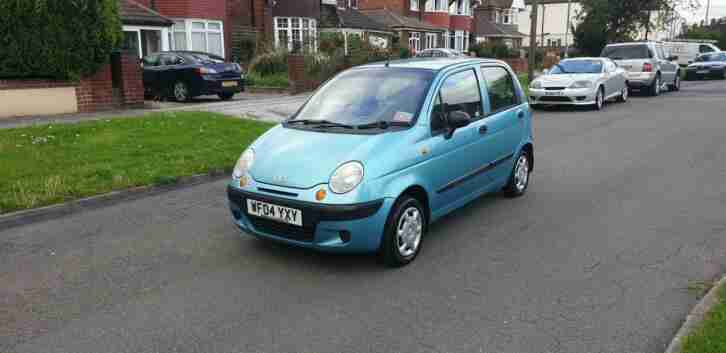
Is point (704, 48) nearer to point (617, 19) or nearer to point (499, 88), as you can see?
point (617, 19)

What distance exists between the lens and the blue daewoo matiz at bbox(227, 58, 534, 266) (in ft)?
15.3

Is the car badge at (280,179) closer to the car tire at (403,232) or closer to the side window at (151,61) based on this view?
the car tire at (403,232)

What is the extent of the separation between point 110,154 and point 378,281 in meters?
6.23

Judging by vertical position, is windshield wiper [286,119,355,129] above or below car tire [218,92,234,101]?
above

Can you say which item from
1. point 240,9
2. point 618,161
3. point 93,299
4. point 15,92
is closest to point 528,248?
point 93,299

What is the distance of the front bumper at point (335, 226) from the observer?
15.0 ft

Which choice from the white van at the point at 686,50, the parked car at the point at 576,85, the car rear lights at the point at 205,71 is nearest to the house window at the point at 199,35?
the car rear lights at the point at 205,71

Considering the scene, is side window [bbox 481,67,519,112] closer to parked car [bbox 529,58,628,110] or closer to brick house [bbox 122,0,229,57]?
parked car [bbox 529,58,628,110]

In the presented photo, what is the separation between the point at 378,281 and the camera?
4.70 m

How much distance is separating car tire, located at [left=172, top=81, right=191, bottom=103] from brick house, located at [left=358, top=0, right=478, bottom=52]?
94.3 ft

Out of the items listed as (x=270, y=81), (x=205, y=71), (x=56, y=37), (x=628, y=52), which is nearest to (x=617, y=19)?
(x=628, y=52)

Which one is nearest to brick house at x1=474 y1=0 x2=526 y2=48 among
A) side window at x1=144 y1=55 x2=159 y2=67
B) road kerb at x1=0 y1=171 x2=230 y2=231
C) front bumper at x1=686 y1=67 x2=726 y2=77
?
front bumper at x1=686 y1=67 x2=726 y2=77

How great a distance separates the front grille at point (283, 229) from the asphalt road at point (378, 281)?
308 millimetres

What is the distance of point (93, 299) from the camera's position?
14.5ft
